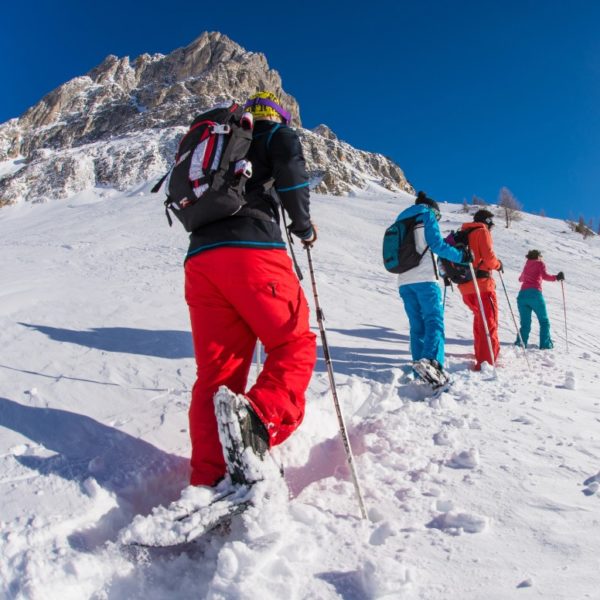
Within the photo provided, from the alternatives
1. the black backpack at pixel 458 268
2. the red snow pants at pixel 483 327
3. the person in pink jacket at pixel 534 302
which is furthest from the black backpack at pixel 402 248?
the person in pink jacket at pixel 534 302

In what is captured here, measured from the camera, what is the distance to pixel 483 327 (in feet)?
15.3

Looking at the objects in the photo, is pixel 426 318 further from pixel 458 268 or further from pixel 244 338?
pixel 244 338

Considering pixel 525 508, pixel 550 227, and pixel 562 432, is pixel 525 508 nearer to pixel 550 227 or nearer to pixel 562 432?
pixel 562 432

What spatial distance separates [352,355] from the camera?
4.98 m

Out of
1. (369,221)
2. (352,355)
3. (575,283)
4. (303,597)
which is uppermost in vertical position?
(369,221)

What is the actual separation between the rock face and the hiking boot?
51.7 m

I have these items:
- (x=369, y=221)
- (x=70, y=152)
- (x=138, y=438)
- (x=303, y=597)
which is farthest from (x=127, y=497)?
(x=70, y=152)

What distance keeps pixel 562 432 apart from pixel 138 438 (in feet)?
8.09

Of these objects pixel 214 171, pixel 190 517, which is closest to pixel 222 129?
pixel 214 171

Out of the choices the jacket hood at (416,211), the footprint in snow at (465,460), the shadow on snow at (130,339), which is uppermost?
the jacket hood at (416,211)

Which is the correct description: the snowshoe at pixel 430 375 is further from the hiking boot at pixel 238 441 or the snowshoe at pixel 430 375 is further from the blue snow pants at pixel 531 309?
the blue snow pants at pixel 531 309

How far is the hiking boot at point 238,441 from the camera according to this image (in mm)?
1838

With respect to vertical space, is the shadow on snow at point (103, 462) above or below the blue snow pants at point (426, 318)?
below

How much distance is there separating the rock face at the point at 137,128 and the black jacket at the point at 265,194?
168 feet
